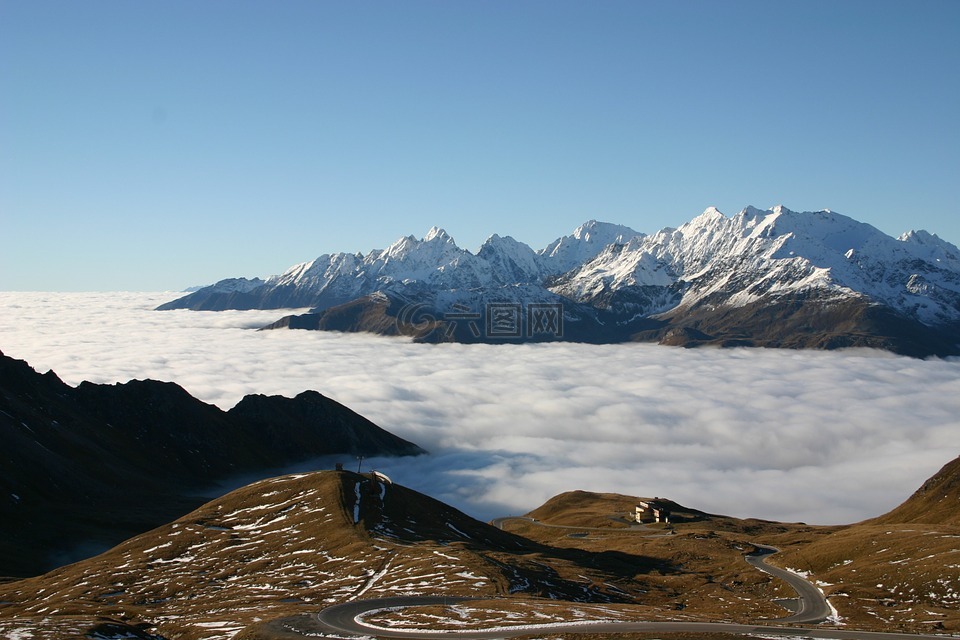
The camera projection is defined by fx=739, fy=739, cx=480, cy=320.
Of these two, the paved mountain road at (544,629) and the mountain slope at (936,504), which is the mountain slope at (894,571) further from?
the paved mountain road at (544,629)

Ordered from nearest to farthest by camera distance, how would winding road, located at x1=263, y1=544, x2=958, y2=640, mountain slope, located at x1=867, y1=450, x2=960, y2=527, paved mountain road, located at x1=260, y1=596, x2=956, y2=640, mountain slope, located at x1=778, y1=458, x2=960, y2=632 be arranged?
paved mountain road, located at x1=260, y1=596, x2=956, y2=640
winding road, located at x1=263, y1=544, x2=958, y2=640
mountain slope, located at x1=778, y1=458, x2=960, y2=632
mountain slope, located at x1=867, y1=450, x2=960, y2=527

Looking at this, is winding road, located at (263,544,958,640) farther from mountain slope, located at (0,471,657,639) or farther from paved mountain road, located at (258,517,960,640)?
mountain slope, located at (0,471,657,639)

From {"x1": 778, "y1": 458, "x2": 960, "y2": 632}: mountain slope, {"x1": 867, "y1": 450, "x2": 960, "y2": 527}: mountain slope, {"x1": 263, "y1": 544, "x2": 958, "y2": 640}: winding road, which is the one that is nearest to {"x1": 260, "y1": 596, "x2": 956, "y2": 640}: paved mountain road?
{"x1": 263, "y1": 544, "x2": 958, "y2": 640}: winding road

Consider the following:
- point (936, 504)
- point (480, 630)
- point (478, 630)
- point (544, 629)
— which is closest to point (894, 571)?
point (544, 629)

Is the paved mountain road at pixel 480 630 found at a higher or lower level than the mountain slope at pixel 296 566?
higher

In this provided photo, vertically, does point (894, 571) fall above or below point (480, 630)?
below

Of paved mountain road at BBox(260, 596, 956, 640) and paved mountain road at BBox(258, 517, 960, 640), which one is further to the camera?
paved mountain road at BBox(258, 517, 960, 640)

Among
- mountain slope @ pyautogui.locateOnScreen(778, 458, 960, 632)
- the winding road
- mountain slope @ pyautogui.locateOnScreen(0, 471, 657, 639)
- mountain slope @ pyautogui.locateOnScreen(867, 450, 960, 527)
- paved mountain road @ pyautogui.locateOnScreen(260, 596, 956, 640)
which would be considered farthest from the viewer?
mountain slope @ pyautogui.locateOnScreen(867, 450, 960, 527)

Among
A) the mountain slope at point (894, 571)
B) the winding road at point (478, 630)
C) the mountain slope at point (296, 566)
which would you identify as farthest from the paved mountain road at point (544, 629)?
the mountain slope at point (894, 571)

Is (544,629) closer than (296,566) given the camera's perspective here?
Yes

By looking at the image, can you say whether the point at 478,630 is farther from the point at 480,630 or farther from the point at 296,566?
the point at 296,566

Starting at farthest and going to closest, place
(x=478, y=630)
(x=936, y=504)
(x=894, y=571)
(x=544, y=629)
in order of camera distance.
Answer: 1. (x=936, y=504)
2. (x=894, y=571)
3. (x=478, y=630)
4. (x=544, y=629)

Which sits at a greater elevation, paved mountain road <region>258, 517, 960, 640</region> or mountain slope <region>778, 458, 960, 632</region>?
paved mountain road <region>258, 517, 960, 640</region>

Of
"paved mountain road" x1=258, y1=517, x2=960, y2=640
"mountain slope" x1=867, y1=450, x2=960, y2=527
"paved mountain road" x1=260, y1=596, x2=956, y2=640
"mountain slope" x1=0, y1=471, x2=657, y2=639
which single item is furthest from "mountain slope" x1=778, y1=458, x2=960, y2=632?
"mountain slope" x1=0, y1=471, x2=657, y2=639
